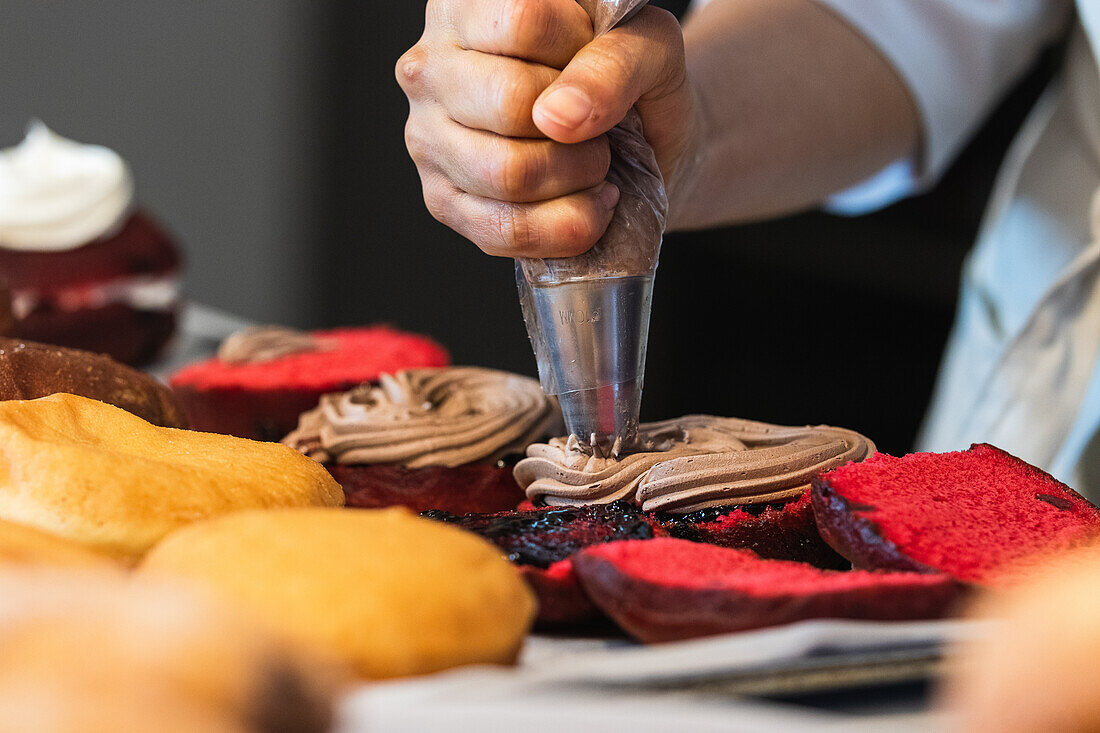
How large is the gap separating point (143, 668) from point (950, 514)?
628 mm

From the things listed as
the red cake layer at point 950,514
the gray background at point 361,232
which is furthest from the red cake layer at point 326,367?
the gray background at point 361,232

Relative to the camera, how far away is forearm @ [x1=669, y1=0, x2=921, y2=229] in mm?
1777

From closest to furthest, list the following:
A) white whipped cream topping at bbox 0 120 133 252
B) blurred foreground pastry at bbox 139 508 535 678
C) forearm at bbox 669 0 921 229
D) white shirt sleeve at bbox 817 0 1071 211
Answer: blurred foreground pastry at bbox 139 508 535 678 → forearm at bbox 669 0 921 229 → white shirt sleeve at bbox 817 0 1071 211 → white whipped cream topping at bbox 0 120 133 252

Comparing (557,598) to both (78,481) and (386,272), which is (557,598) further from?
(386,272)

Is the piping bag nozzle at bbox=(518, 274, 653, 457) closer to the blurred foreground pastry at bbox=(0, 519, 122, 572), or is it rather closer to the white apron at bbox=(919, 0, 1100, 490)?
the blurred foreground pastry at bbox=(0, 519, 122, 572)

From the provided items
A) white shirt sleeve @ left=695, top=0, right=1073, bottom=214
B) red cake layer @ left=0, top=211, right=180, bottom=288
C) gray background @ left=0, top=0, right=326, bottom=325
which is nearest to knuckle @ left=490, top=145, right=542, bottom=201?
white shirt sleeve @ left=695, top=0, right=1073, bottom=214

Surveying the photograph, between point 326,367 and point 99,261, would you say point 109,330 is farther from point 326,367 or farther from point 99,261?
point 326,367

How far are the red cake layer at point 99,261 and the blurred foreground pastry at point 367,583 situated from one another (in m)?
1.78

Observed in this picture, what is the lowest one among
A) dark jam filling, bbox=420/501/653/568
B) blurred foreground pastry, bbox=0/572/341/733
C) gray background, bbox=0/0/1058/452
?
gray background, bbox=0/0/1058/452

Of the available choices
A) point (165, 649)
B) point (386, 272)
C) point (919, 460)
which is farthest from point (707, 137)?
→ point (386, 272)

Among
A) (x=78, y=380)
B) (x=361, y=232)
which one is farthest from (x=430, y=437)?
(x=361, y=232)

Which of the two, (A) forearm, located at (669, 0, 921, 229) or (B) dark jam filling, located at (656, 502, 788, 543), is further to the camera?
(A) forearm, located at (669, 0, 921, 229)

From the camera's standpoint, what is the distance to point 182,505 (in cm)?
68

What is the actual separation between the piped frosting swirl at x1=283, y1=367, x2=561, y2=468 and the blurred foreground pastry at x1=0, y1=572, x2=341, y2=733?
77 cm
